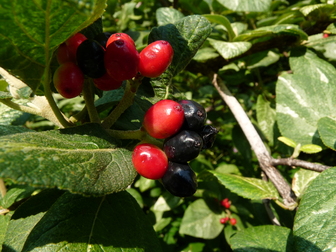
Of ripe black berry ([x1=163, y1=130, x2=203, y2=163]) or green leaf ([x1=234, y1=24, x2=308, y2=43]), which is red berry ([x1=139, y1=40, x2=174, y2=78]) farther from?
green leaf ([x1=234, y1=24, x2=308, y2=43])

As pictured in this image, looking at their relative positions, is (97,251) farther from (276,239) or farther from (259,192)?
(276,239)

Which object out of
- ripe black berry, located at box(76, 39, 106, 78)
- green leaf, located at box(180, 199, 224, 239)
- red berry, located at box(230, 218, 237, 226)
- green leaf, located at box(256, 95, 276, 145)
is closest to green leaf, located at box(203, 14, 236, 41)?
green leaf, located at box(256, 95, 276, 145)

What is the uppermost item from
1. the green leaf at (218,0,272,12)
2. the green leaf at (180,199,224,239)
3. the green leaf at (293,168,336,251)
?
the green leaf at (218,0,272,12)

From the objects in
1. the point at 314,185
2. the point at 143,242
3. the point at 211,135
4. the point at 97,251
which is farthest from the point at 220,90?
the point at 97,251

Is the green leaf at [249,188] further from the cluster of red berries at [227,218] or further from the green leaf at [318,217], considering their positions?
the cluster of red berries at [227,218]

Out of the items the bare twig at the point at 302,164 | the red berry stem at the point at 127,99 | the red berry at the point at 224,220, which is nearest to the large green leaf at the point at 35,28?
the red berry stem at the point at 127,99

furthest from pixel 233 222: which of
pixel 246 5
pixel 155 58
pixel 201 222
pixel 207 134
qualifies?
pixel 155 58

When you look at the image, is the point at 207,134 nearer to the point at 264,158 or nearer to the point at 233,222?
the point at 264,158
